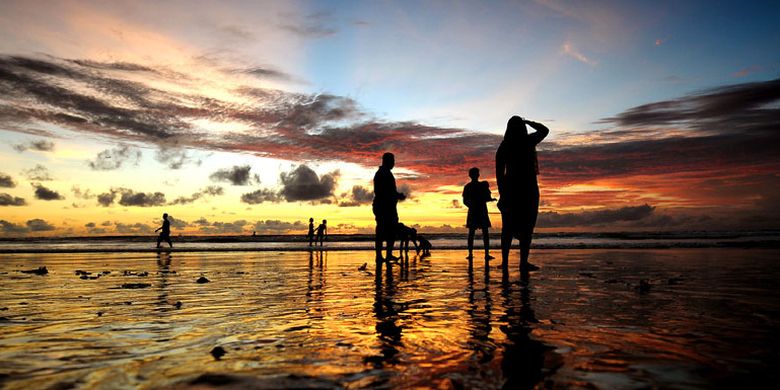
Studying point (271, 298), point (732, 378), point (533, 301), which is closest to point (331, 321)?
point (271, 298)

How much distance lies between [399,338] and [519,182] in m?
5.42

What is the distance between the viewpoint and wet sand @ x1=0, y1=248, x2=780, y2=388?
2590 millimetres

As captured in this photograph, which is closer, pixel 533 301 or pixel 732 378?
pixel 732 378

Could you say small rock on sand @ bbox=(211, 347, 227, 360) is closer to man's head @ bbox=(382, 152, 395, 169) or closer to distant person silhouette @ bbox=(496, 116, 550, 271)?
distant person silhouette @ bbox=(496, 116, 550, 271)

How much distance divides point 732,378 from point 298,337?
9.12 ft

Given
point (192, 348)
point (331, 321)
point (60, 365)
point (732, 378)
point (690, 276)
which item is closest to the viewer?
point (732, 378)

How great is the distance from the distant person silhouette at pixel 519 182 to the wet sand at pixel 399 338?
1636 millimetres

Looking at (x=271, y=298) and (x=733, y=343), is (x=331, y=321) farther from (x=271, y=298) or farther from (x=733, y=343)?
→ (x=733, y=343)

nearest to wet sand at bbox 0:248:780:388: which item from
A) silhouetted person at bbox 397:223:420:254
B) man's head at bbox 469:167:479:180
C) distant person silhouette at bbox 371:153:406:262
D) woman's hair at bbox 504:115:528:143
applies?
woman's hair at bbox 504:115:528:143

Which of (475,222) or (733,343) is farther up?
(475,222)

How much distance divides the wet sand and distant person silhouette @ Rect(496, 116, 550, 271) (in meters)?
1.64

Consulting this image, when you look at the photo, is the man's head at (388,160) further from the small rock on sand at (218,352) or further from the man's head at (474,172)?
the small rock on sand at (218,352)

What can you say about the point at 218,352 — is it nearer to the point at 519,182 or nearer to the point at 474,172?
the point at 519,182

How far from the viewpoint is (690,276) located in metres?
8.86
